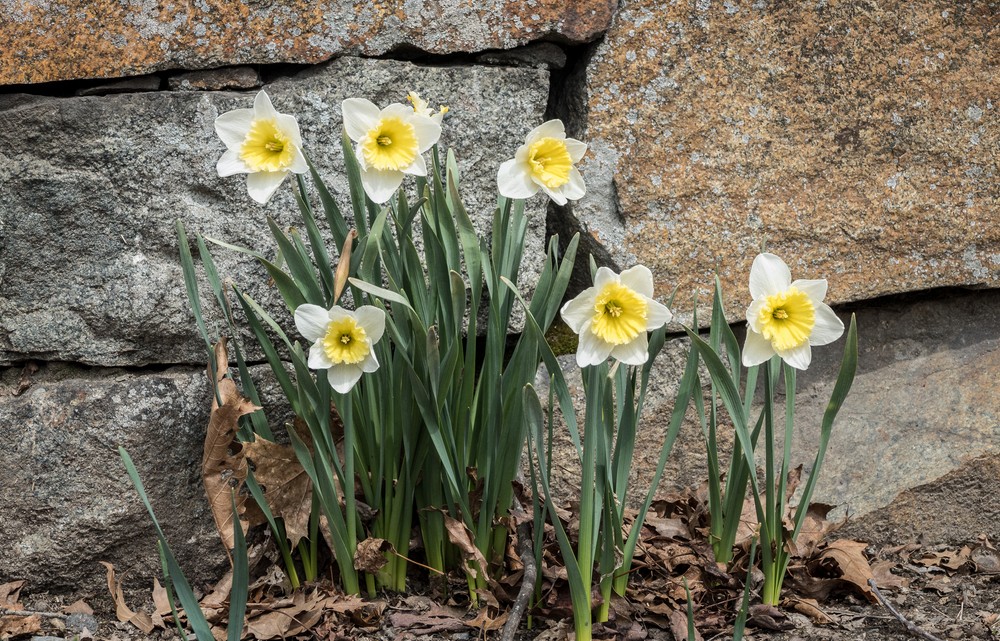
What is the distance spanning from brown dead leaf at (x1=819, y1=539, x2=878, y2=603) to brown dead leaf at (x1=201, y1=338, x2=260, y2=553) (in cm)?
110

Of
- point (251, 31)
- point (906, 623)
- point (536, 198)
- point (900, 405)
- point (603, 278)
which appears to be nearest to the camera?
point (603, 278)

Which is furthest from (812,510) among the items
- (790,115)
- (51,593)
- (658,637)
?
(51,593)

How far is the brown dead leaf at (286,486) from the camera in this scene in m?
1.71

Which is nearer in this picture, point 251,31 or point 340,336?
point 340,336

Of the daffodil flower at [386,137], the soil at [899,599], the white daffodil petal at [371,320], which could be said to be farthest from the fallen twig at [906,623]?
the daffodil flower at [386,137]

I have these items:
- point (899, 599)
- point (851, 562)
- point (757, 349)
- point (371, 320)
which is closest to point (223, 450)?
point (371, 320)

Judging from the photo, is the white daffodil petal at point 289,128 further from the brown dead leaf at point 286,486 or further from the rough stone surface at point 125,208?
the brown dead leaf at point 286,486

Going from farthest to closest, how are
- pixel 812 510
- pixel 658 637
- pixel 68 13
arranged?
1. pixel 812 510
2. pixel 68 13
3. pixel 658 637

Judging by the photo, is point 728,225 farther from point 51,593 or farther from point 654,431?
point 51,593

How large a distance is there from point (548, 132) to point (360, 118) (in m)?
0.29

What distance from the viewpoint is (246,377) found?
1699 mm

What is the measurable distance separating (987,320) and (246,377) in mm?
1658

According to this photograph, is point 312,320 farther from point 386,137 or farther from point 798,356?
point 798,356

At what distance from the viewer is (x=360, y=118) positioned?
146 cm
